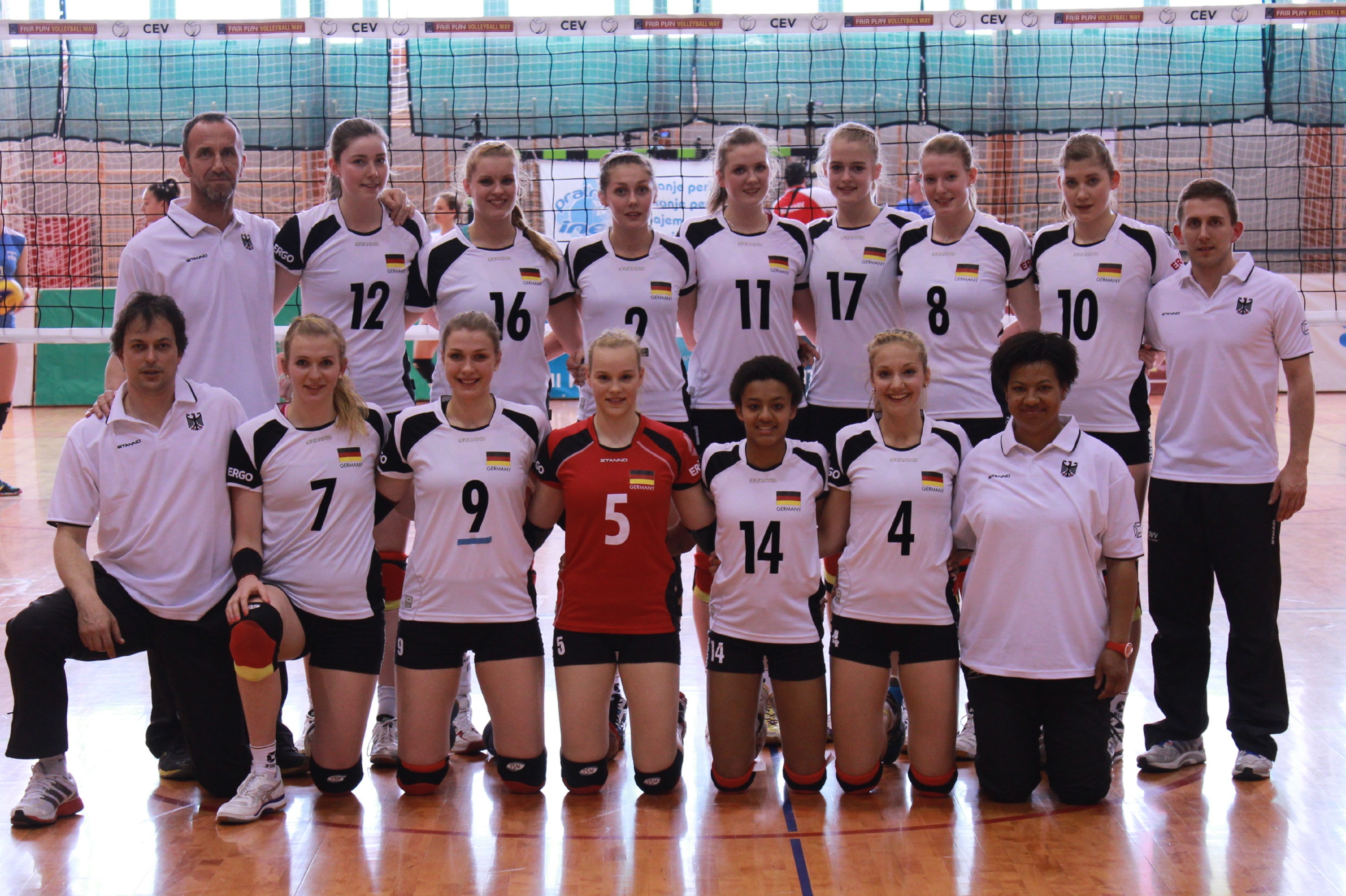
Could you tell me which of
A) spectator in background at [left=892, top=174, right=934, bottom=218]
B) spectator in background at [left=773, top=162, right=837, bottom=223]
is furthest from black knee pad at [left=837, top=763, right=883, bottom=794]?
spectator in background at [left=892, top=174, right=934, bottom=218]

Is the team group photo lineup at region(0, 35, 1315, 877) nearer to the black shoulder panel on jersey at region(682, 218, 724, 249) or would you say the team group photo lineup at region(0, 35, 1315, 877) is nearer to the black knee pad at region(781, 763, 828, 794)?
the black knee pad at region(781, 763, 828, 794)

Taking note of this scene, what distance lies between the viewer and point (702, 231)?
4.12 m

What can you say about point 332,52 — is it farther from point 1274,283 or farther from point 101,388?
point 1274,283

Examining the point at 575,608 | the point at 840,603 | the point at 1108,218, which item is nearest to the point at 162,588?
the point at 575,608

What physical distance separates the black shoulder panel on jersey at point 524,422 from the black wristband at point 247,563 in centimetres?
80

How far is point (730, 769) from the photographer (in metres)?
3.46

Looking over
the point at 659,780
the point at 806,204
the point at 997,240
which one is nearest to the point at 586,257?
the point at 997,240

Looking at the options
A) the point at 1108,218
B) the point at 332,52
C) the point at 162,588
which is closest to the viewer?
the point at 162,588

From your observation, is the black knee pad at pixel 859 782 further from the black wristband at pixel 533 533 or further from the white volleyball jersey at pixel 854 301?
the white volleyball jersey at pixel 854 301

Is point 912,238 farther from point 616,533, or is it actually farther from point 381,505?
point 381,505

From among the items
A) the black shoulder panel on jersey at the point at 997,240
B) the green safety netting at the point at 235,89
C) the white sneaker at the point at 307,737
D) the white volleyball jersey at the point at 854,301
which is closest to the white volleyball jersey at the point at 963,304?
the black shoulder panel on jersey at the point at 997,240

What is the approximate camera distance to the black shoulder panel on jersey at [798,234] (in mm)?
4090

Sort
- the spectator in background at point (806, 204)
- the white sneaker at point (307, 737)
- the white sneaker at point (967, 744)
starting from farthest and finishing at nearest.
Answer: the spectator in background at point (806, 204) < the white sneaker at point (967, 744) < the white sneaker at point (307, 737)

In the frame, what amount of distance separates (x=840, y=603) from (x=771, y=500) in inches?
14.1
